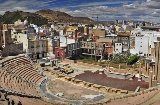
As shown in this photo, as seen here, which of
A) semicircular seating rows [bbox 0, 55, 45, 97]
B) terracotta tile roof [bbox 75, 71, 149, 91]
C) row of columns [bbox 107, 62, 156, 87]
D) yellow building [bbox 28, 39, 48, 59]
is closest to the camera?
semicircular seating rows [bbox 0, 55, 45, 97]

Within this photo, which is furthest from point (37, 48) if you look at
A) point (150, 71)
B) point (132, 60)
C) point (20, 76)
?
point (150, 71)

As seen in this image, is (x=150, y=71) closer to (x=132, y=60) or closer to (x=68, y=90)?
(x=68, y=90)

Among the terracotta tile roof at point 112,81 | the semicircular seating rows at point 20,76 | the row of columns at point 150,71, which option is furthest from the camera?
the terracotta tile roof at point 112,81

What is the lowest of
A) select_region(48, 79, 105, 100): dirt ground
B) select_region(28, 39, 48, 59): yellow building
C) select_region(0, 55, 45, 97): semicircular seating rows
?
select_region(48, 79, 105, 100): dirt ground

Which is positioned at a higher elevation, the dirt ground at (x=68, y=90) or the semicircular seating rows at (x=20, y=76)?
the semicircular seating rows at (x=20, y=76)

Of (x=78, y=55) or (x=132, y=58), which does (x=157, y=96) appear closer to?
(x=132, y=58)

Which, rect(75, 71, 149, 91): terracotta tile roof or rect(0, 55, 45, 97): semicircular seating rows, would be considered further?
rect(75, 71, 149, 91): terracotta tile roof

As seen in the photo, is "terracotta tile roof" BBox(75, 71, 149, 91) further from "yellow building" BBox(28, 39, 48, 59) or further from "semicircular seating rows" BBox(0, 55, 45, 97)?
"yellow building" BBox(28, 39, 48, 59)

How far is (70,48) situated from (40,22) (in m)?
69.1

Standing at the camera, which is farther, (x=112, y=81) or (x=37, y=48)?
(x=37, y=48)

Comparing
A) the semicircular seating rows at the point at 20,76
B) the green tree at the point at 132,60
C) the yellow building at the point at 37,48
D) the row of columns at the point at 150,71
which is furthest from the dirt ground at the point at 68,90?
the green tree at the point at 132,60

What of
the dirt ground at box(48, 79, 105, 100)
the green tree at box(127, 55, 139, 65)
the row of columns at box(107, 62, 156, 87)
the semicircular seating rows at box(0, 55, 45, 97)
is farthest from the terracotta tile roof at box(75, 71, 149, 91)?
the green tree at box(127, 55, 139, 65)

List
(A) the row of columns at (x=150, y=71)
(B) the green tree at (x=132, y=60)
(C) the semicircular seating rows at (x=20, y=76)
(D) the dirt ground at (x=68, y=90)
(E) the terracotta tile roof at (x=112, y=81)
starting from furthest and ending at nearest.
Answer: (B) the green tree at (x=132, y=60), (E) the terracotta tile roof at (x=112, y=81), (A) the row of columns at (x=150, y=71), (D) the dirt ground at (x=68, y=90), (C) the semicircular seating rows at (x=20, y=76)

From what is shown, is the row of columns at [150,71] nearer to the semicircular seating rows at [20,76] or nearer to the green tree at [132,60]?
the green tree at [132,60]
